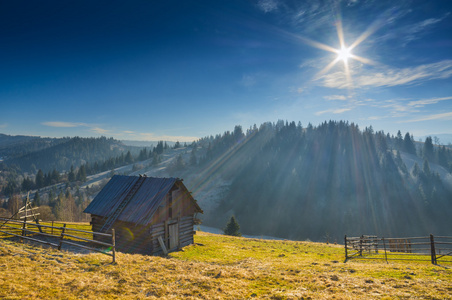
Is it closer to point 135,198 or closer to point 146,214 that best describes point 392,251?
point 146,214

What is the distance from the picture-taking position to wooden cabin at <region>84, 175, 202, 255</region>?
21.4m

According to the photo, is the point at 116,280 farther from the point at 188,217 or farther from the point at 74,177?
the point at 74,177

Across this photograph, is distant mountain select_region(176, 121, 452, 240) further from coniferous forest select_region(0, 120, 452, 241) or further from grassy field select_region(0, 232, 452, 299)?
grassy field select_region(0, 232, 452, 299)

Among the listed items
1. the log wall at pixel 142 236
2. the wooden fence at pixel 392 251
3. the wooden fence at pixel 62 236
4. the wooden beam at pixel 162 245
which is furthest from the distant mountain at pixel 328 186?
the wooden fence at pixel 62 236

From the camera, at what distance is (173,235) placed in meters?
23.4

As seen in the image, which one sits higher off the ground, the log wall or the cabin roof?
the cabin roof

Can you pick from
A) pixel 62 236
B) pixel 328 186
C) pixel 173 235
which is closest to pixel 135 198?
pixel 173 235

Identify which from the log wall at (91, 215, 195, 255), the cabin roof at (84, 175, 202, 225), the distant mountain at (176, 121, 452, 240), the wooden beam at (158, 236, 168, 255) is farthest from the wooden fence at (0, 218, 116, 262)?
the distant mountain at (176, 121, 452, 240)

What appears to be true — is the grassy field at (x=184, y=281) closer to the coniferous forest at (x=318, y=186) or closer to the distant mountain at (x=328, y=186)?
the coniferous forest at (x=318, y=186)

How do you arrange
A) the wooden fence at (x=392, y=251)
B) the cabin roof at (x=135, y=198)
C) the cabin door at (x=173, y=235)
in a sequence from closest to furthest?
the wooden fence at (x=392, y=251) → the cabin roof at (x=135, y=198) → the cabin door at (x=173, y=235)

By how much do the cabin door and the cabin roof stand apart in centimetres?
323

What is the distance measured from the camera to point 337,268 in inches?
614

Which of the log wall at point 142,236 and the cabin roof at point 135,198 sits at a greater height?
the cabin roof at point 135,198

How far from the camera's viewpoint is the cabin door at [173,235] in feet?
75.3
